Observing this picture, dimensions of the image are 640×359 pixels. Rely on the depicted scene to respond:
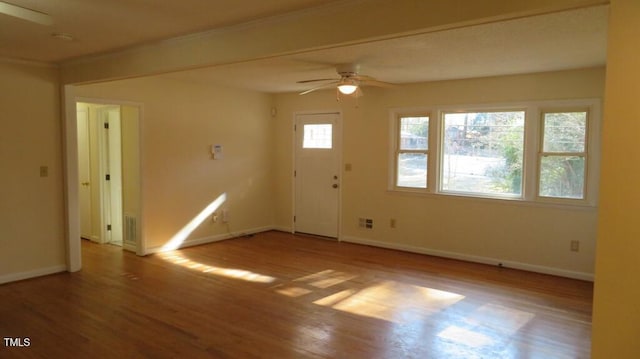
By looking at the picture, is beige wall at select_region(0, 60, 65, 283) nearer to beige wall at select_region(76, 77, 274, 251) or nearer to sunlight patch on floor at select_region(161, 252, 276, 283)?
beige wall at select_region(76, 77, 274, 251)

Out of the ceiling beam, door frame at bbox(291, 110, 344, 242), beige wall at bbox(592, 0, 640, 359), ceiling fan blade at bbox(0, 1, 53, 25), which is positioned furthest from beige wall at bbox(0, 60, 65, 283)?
beige wall at bbox(592, 0, 640, 359)

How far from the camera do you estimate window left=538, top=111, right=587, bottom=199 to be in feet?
16.4

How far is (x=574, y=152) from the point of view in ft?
16.5

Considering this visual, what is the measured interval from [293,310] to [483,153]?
10.9 feet

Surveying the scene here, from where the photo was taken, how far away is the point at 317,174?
7172 millimetres

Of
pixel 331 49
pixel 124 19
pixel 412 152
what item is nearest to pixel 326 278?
pixel 412 152

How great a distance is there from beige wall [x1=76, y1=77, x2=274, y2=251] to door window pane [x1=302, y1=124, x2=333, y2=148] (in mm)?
732

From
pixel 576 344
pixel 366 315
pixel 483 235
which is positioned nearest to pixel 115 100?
pixel 366 315

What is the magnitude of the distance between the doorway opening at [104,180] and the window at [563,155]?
5.39 meters

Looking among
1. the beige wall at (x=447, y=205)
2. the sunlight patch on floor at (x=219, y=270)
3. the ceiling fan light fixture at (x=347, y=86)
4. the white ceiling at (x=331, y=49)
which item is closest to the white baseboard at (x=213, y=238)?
the sunlight patch on floor at (x=219, y=270)

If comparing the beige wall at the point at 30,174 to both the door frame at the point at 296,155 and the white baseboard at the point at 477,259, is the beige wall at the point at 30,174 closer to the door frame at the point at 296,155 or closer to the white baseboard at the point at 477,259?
the door frame at the point at 296,155

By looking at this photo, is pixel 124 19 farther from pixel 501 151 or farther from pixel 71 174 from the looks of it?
pixel 501 151

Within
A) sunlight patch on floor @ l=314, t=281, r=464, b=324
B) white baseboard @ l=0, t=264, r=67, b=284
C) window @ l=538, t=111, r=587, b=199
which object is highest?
window @ l=538, t=111, r=587, b=199

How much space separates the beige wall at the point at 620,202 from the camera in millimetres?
1846
